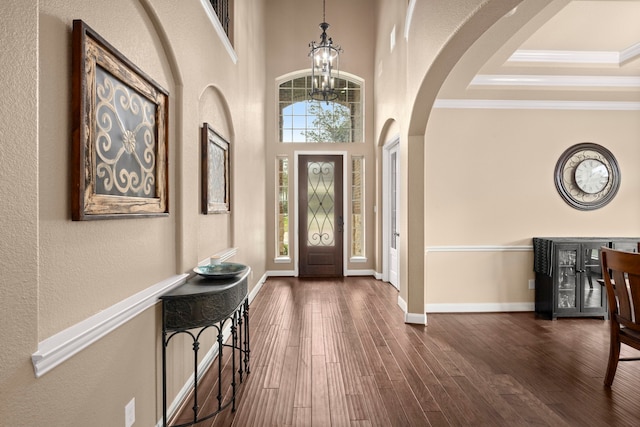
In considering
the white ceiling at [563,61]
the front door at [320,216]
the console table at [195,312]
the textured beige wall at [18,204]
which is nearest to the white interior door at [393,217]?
the front door at [320,216]

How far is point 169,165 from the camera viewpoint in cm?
211

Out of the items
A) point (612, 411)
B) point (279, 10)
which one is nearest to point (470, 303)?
point (612, 411)

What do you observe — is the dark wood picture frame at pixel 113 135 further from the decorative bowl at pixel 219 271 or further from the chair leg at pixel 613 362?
the chair leg at pixel 613 362

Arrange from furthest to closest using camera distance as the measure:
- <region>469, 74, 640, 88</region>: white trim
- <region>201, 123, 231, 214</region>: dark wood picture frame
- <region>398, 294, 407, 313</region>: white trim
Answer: <region>398, 294, 407, 313</region>: white trim < <region>469, 74, 640, 88</region>: white trim < <region>201, 123, 231, 214</region>: dark wood picture frame

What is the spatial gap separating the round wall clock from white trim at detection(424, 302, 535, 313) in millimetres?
1389

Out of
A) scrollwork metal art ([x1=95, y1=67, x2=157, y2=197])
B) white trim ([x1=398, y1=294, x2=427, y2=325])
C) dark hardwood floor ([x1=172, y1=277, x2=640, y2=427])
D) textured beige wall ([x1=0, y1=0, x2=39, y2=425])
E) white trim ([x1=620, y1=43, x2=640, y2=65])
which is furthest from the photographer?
white trim ([x1=398, y1=294, x2=427, y2=325])

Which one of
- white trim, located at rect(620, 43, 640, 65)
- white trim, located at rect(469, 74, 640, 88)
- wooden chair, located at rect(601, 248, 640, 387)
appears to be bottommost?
wooden chair, located at rect(601, 248, 640, 387)

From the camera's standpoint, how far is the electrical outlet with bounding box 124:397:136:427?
159cm

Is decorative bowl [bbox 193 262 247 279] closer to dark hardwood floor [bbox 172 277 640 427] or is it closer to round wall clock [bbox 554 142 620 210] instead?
dark hardwood floor [bbox 172 277 640 427]

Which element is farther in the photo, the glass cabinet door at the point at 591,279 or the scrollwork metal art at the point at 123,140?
the glass cabinet door at the point at 591,279

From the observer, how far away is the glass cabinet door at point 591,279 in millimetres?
3818

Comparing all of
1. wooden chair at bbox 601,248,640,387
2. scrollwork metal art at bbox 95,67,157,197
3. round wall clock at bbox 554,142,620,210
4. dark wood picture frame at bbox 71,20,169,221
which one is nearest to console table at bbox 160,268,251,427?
dark wood picture frame at bbox 71,20,169,221

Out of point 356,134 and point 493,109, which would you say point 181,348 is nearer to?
point 493,109

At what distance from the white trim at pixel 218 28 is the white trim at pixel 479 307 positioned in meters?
3.66
